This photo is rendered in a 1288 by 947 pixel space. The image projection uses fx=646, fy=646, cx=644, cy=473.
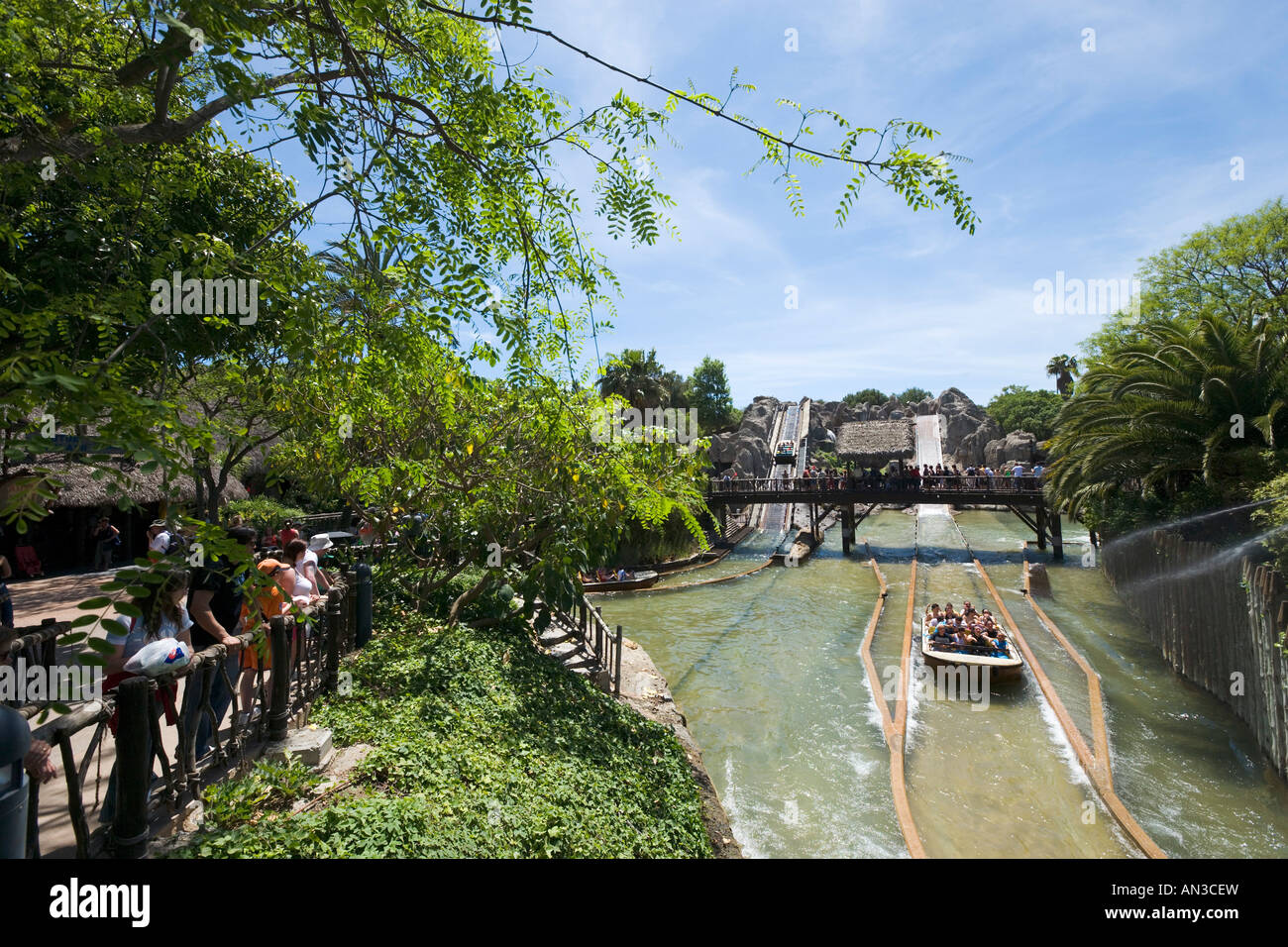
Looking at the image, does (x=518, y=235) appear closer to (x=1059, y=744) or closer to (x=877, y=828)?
(x=877, y=828)

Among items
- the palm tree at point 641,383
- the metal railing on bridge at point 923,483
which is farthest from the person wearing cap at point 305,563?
the palm tree at point 641,383

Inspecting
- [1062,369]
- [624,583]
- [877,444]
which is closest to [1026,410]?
[1062,369]

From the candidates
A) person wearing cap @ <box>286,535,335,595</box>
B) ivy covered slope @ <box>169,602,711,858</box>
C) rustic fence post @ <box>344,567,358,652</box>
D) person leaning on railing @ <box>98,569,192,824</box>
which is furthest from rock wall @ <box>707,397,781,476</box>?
person leaning on railing @ <box>98,569,192,824</box>

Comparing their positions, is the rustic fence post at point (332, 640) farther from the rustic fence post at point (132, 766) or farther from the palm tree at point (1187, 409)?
the palm tree at point (1187, 409)

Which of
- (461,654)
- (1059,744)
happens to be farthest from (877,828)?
(461,654)

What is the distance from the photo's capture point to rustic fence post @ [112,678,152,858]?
3.25 metres

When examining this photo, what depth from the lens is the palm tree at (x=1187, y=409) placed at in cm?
1302

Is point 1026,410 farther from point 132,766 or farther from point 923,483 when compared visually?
point 132,766

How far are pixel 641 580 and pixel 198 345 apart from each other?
17674 millimetres

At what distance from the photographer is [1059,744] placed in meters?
11.7

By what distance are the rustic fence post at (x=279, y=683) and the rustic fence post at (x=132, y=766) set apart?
1.79 meters

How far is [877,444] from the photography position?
1687 inches
